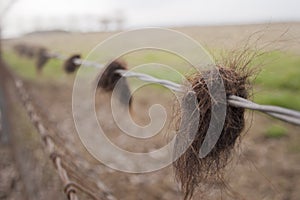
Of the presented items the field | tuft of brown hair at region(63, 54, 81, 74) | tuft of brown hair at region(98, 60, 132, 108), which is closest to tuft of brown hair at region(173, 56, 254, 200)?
the field

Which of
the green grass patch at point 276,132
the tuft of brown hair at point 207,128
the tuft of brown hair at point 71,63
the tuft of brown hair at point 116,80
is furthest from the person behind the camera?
the green grass patch at point 276,132

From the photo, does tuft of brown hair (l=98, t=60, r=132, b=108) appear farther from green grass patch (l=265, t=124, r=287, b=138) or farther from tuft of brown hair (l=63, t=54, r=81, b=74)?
green grass patch (l=265, t=124, r=287, b=138)

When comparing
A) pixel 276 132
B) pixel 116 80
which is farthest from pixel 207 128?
pixel 276 132

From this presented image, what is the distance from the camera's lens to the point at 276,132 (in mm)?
4543

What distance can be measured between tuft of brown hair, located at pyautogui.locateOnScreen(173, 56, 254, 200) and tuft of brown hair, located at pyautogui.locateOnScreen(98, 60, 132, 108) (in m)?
0.85

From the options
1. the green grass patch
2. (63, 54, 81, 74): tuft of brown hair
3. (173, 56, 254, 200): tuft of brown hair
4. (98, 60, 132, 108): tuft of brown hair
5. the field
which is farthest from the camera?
the green grass patch

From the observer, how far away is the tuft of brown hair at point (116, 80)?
1958mm

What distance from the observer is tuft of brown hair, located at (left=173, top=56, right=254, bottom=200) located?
40.7 inches

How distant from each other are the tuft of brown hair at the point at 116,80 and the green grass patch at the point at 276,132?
2.85m

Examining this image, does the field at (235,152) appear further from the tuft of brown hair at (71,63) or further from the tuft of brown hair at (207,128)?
the tuft of brown hair at (71,63)

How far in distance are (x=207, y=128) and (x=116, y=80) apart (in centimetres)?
103

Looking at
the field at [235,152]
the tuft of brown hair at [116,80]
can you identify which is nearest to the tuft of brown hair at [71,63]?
the field at [235,152]

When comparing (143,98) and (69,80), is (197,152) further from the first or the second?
(69,80)

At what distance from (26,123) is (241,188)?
1752 millimetres
